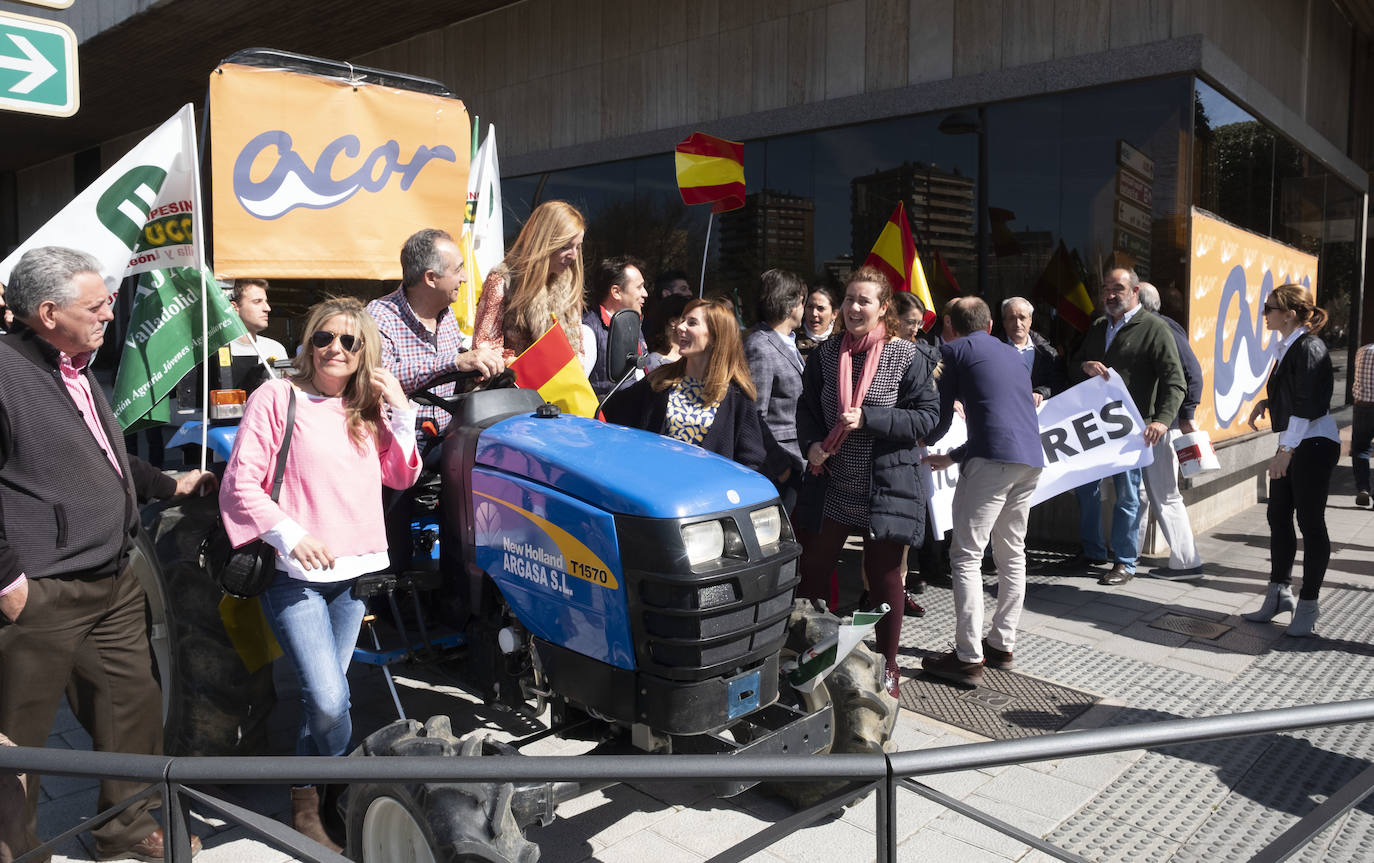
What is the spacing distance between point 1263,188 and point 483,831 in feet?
29.5

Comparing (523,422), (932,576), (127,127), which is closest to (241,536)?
(523,422)

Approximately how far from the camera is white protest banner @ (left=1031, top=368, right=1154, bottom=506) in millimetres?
5871

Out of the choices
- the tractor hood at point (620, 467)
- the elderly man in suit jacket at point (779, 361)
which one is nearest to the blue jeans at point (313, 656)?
the tractor hood at point (620, 467)

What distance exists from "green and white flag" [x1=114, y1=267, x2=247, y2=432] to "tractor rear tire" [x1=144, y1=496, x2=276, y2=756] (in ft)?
2.80

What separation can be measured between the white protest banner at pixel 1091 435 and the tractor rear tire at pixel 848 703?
284 centimetres

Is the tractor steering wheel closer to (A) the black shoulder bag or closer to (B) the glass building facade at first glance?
(A) the black shoulder bag

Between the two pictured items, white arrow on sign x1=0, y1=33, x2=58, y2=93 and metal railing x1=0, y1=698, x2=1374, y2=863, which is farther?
white arrow on sign x1=0, y1=33, x2=58, y2=93

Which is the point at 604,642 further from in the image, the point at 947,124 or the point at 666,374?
the point at 947,124

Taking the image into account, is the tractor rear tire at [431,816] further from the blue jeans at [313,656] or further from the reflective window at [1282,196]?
the reflective window at [1282,196]

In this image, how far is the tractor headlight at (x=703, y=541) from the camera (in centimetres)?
263

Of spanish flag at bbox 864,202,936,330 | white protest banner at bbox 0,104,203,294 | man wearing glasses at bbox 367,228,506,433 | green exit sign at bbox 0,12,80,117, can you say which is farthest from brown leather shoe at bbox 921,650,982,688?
green exit sign at bbox 0,12,80,117

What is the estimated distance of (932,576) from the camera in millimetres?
6664

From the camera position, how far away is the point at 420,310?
3.70 metres

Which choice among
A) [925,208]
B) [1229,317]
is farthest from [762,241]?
[1229,317]
